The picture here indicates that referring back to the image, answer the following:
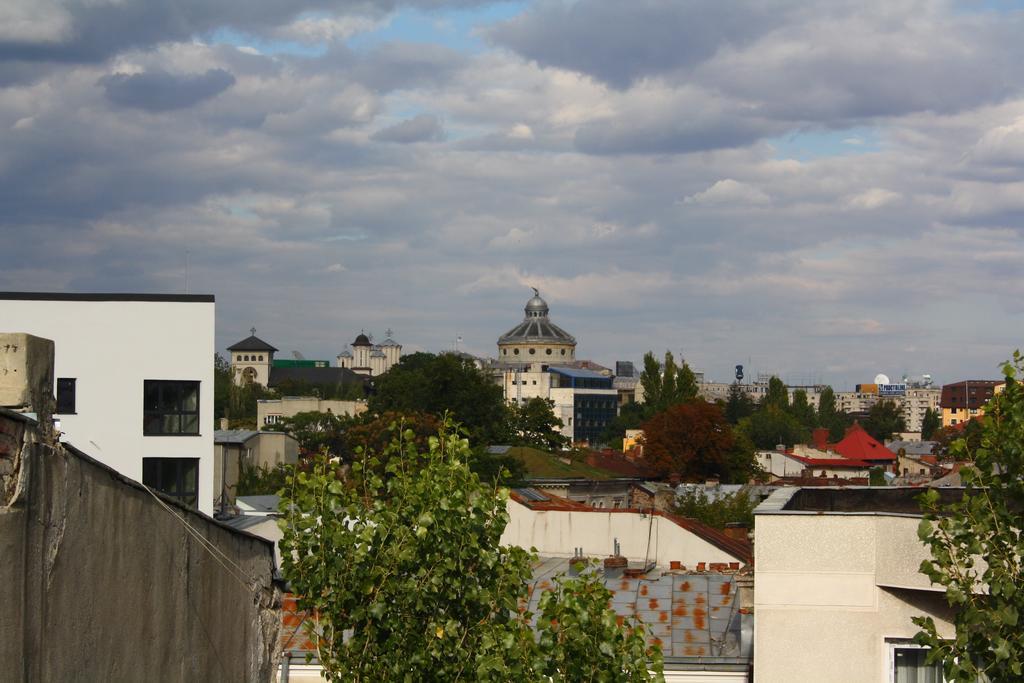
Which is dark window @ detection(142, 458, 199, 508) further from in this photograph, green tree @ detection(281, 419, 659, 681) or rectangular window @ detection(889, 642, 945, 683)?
green tree @ detection(281, 419, 659, 681)

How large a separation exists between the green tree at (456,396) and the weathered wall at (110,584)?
8128cm

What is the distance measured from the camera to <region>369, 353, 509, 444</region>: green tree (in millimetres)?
95250

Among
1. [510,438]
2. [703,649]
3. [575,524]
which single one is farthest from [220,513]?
[510,438]

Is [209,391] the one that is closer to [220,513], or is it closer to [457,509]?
[220,513]

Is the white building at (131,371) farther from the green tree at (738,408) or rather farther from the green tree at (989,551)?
the green tree at (738,408)

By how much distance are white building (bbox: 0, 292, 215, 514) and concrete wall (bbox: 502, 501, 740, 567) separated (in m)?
6.81

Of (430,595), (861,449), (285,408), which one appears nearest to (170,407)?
(430,595)

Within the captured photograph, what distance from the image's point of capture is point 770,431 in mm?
155500

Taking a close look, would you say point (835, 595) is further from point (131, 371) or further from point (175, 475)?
point (131, 371)

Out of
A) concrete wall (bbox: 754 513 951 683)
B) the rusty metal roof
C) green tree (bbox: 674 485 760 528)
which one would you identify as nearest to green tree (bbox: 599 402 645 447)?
green tree (bbox: 674 485 760 528)

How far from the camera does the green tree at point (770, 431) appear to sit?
154250mm

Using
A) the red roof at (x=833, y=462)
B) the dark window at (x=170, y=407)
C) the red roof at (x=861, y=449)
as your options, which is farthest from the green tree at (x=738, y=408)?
the dark window at (x=170, y=407)

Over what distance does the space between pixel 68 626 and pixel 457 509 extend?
3477 millimetres

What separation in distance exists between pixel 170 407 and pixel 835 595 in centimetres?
1719
